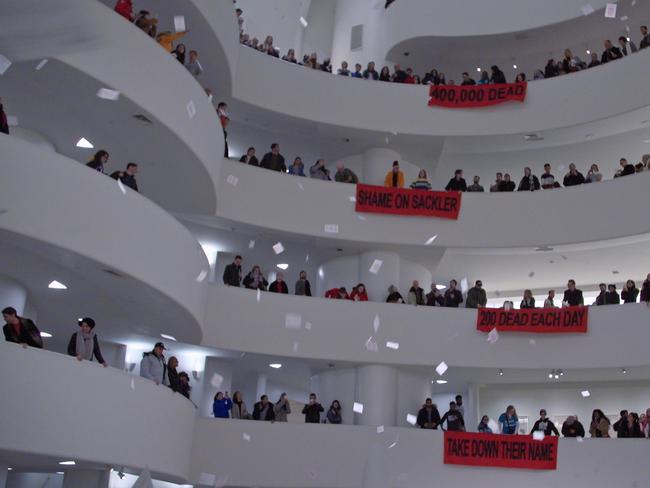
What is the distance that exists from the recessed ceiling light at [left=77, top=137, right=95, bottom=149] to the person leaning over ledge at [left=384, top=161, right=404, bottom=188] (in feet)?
27.0

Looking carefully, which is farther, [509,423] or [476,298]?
[476,298]

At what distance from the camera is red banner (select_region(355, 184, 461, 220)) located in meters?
20.8

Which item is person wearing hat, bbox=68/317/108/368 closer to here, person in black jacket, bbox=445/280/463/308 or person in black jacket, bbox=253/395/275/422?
person in black jacket, bbox=253/395/275/422

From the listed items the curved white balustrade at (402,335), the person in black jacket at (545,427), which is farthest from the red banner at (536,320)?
the person in black jacket at (545,427)

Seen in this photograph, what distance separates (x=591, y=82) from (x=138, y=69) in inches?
469

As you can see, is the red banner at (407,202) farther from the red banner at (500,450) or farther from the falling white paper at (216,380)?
the red banner at (500,450)

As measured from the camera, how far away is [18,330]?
35.9 feet

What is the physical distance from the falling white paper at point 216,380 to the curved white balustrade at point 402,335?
6.05 ft

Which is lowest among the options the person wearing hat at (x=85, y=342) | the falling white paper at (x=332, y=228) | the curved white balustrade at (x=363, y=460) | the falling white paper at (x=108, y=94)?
the curved white balustrade at (x=363, y=460)

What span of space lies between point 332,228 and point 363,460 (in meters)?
5.51

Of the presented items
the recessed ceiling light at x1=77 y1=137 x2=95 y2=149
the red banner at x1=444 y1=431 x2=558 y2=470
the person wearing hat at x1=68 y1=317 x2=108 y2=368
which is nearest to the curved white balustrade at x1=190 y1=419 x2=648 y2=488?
the red banner at x1=444 y1=431 x2=558 y2=470

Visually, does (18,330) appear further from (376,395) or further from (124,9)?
(376,395)

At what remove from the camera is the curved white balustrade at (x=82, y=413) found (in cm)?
1061

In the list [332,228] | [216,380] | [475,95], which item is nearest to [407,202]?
[332,228]
